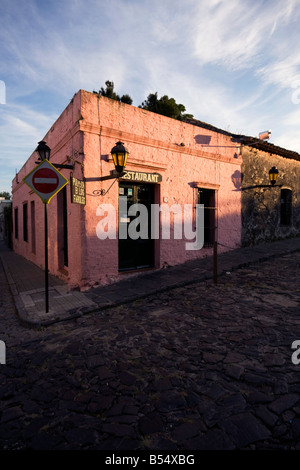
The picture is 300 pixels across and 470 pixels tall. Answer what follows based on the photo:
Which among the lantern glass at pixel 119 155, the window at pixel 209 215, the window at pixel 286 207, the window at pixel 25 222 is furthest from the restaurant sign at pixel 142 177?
the window at pixel 25 222

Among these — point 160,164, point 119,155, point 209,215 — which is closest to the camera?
point 119,155

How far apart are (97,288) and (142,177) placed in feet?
10.1

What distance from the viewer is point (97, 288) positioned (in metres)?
5.92

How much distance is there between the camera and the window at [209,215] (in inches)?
350

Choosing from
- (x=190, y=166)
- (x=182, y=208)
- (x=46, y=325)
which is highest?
(x=190, y=166)

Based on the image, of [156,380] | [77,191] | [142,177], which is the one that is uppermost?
[142,177]

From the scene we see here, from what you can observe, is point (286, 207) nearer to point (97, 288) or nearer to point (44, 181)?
point (97, 288)

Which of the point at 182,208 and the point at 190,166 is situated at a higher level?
the point at 190,166

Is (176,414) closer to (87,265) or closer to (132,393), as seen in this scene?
(132,393)

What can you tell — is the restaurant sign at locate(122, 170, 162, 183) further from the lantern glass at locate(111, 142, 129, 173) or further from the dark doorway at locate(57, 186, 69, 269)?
the dark doorway at locate(57, 186, 69, 269)

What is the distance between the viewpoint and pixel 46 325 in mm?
4086

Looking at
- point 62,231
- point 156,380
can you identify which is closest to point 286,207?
point 62,231
